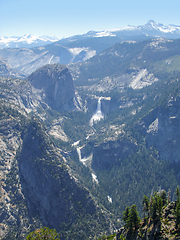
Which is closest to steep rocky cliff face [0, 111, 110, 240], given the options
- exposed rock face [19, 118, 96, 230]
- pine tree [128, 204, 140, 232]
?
exposed rock face [19, 118, 96, 230]

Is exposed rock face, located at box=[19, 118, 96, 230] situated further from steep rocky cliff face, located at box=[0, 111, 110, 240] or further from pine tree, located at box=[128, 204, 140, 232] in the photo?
pine tree, located at box=[128, 204, 140, 232]

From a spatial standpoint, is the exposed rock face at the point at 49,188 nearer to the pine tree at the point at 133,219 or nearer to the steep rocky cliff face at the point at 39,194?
the steep rocky cliff face at the point at 39,194

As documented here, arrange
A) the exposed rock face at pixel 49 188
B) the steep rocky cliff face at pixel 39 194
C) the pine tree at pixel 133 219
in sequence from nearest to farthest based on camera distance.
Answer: the pine tree at pixel 133 219, the steep rocky cliff face at pixel 39 194, the exposed rock face at pixel 49 188

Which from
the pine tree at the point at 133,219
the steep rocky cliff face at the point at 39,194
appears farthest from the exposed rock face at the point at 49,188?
the pine tree at the point at 133,219

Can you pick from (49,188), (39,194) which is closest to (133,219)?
(49,188)

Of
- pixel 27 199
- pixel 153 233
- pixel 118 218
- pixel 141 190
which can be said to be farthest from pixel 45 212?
pixel 153 233

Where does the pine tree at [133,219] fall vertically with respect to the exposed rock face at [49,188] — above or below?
above

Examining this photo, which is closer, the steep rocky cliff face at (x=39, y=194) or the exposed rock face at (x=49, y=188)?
the steep rocky cliff face at (x=39, y=194)

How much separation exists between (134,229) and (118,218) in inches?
3978

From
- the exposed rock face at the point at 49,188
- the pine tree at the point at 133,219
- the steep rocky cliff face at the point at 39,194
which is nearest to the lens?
the pine tree at the point at 133,219

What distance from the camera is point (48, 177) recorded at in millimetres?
171875

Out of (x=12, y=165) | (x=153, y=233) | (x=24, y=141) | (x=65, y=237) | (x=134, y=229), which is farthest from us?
(x=24, y=141)

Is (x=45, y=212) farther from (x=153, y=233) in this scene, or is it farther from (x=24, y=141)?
(x=153, y=233)

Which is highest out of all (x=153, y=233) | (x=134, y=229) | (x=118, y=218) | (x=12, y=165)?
(x=153, y=233)
